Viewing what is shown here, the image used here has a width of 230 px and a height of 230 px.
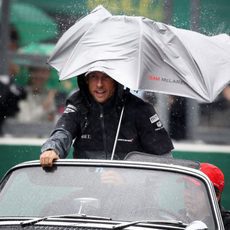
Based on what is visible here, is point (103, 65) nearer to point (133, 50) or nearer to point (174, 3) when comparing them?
point (133, 50)

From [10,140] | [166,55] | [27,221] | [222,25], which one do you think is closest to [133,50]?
[166,55]

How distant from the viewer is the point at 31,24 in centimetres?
1322

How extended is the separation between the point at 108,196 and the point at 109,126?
4.42 feet

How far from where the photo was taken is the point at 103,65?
778 cm

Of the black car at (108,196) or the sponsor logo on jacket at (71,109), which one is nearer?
the black car at (108,196)

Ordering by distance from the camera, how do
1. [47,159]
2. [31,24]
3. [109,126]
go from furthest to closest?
[31,24] < [109,126] < [47,159]

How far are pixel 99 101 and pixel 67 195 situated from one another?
4.38ft

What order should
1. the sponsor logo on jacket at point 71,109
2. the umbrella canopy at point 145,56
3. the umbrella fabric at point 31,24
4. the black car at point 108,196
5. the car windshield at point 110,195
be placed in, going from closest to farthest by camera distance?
the black car at point 108,196 → the car windshield at point 110,195 → the umbrella canopy at point 145,56 → the sponsor logo on jacket at point 71,109 → the umbrella fabric at point 31,24

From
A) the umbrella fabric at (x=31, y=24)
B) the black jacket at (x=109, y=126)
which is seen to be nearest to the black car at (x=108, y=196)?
the black jacket at (x=109, y=126)

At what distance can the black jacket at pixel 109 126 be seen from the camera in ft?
26.2

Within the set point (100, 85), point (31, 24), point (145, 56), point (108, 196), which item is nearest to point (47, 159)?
point (108, 196)

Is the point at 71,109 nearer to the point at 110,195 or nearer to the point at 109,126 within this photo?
the point at 109,126

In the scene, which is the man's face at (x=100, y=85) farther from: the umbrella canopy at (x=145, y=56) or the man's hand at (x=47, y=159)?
the man's hand at (x=47, y=159)

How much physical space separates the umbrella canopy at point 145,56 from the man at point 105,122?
0.16 m
